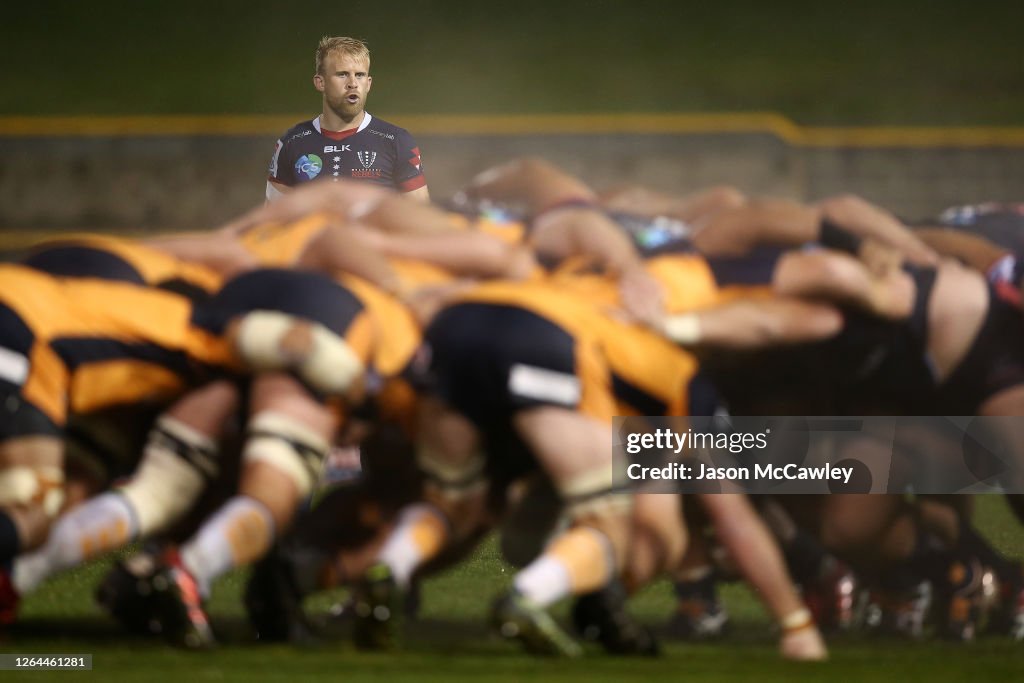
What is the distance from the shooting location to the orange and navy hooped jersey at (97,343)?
11.9 ft

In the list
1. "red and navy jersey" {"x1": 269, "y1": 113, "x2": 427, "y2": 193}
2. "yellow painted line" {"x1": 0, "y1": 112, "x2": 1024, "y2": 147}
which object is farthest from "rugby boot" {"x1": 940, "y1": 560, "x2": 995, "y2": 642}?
"yellow painted line" {"x1": 0, "y1": 112, "x2": 1024, "y2": 147}

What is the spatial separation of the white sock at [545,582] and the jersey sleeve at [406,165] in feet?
7.76

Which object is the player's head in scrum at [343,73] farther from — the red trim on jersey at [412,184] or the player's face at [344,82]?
the red trim on jersey at [412,184]

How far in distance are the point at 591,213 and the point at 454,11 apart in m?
8.92

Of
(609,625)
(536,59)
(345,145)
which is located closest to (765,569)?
(609,625)

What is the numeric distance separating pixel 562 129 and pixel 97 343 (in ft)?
22.8

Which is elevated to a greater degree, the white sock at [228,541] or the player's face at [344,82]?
the player's face at [344,82]

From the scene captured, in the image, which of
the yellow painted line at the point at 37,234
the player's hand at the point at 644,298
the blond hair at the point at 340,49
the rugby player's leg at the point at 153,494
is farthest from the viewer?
the yellow painted line at the point at 37,234

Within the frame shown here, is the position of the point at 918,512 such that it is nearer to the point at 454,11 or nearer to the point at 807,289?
the point at 807,289

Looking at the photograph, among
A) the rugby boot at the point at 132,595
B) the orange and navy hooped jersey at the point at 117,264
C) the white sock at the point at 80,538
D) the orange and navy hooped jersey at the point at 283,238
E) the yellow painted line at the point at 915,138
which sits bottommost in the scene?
the rugby boot at the point at 132,595

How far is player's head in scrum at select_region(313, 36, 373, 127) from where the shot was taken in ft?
17.3

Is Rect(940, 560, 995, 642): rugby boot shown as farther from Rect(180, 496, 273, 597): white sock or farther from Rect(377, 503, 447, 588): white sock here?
Rect(180, 496, 273, 597): white sock

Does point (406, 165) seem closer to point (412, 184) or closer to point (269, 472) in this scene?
point (412, 184)

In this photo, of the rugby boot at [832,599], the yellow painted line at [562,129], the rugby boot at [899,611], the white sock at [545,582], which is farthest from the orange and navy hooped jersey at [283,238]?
the yellow painted line at [562,129]
